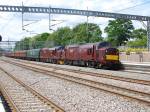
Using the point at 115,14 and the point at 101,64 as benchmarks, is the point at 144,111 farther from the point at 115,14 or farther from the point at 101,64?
the point at 115,14

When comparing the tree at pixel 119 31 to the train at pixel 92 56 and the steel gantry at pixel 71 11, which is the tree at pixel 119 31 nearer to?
the steel gantry at pixel 71 11

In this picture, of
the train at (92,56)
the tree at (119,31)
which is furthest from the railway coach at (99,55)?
the tree at (119,31)

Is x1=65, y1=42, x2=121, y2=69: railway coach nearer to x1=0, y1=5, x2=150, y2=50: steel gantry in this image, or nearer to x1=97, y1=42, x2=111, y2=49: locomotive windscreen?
x1=97, y1=42, x2=111, y2=49: locomotive windscreen

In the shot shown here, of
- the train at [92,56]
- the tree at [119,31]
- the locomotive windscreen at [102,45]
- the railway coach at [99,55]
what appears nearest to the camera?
the railway coach at [99,55]

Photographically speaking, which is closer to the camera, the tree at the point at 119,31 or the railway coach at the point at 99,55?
the railway coach at the point at 99,55

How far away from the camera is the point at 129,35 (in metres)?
118

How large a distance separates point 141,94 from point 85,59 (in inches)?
928

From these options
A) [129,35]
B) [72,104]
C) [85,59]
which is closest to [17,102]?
[72,104]

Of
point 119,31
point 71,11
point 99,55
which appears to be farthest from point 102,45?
point 119,31

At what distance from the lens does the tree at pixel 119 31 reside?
112m

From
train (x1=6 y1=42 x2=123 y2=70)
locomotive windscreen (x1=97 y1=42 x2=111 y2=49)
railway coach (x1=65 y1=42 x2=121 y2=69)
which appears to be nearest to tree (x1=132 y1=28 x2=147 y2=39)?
train (x1=6 y1=42 x2=123 y2=70)

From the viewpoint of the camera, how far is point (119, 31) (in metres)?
114

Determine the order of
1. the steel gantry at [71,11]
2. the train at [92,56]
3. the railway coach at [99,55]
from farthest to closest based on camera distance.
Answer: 1. the steel gantry at [71,11]
2. the train at [92,56]
3. the railway coach at [99,55]

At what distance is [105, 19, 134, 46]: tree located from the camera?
112188mm
